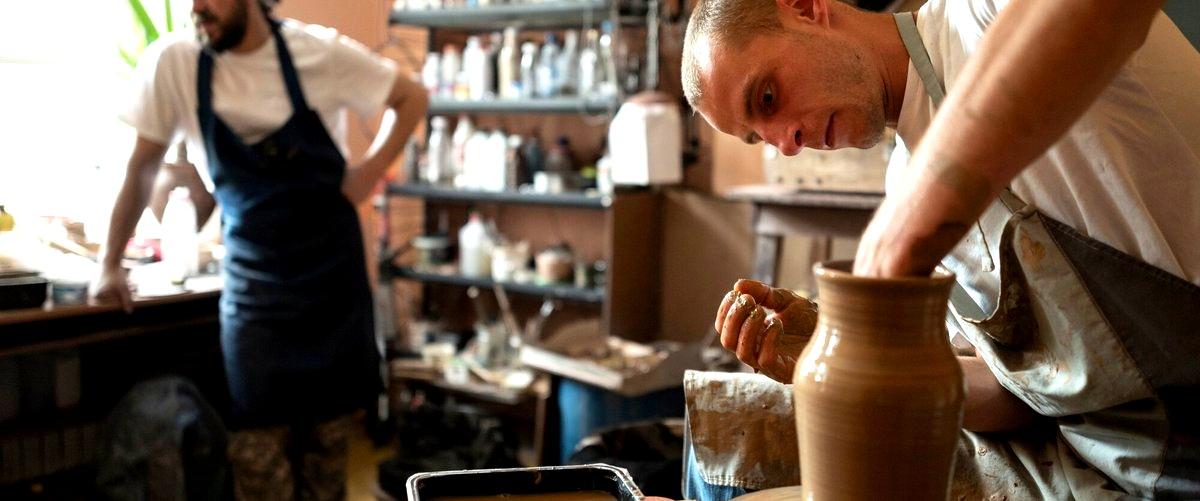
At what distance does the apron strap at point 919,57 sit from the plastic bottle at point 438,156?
3.21m

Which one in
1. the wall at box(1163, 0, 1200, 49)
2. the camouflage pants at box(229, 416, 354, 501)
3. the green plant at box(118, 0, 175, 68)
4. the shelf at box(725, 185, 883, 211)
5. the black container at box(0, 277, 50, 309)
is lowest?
the camouflage pants at box(229, 416, 354, 501)

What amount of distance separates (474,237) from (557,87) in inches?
31.9

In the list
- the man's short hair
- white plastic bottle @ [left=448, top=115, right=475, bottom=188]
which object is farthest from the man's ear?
white plastic bottle @ [left=448, top=115, right=475, bottom=188]

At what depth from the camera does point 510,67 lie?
4.14 meters

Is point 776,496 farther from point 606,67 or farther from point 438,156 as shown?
point 438,156

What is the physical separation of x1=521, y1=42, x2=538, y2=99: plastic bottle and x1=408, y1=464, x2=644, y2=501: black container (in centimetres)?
297

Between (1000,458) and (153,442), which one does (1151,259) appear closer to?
(1000,458)

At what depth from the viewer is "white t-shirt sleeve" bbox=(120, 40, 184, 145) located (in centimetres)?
268

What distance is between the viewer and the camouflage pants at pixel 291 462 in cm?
282

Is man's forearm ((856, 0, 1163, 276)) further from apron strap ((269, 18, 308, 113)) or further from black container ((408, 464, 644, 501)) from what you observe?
apron strap ((269, 18, 308, 113))

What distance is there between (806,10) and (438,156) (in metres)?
3.14

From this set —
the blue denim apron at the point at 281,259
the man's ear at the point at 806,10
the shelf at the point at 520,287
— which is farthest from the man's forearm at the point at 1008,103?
the shelf at the point at 520,287

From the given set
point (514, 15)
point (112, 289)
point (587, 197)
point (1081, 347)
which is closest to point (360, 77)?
point (112, 289)

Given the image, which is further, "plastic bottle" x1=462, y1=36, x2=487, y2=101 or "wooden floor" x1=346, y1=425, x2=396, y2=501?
"plastic bottle" x1=462, y1=36, x2=487, y2=101
